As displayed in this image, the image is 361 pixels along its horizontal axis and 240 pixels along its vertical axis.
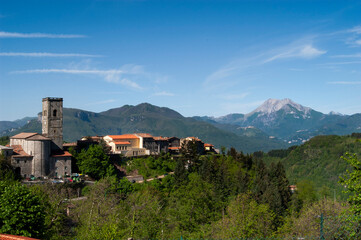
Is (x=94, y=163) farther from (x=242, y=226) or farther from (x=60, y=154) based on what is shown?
(x=242, y=226)

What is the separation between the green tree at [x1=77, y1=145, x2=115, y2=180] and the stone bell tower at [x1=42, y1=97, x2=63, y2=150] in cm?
505

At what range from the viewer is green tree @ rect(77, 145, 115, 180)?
220ft

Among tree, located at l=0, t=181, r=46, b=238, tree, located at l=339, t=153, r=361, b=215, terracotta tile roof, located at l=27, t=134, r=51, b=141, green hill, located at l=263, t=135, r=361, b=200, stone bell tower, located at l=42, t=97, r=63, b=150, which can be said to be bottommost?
green hill, located at l=263, t=135, r=361, b=200

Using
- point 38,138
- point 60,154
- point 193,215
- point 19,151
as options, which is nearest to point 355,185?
point 193,215

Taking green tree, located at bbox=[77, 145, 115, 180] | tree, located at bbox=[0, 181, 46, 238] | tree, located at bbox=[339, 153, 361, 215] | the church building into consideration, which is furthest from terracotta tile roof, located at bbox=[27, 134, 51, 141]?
tree, located at bbox=[339, 153, 361, 215]

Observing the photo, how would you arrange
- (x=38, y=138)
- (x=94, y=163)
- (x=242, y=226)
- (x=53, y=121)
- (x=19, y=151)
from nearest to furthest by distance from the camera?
(x=242, y=226)
(x=38, y=138)
(x=19, y=151)
(x=94, y=163)
(x=53, y=121)

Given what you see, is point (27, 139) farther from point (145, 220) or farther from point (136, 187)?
point (145, 220)

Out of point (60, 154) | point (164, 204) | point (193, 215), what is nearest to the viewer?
point (193, 215)

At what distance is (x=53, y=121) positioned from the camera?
2702 inches

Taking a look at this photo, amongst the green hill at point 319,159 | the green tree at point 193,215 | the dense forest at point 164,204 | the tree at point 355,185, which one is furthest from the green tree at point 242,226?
the green hill at point 319,159

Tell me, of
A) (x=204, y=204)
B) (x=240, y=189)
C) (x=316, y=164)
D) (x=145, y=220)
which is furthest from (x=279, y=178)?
(x=316, y=164)

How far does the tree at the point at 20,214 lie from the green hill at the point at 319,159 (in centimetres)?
12223

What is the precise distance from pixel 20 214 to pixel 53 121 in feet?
159

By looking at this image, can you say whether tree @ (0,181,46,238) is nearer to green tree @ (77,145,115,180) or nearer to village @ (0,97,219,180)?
village @ (0,97,219,180)
